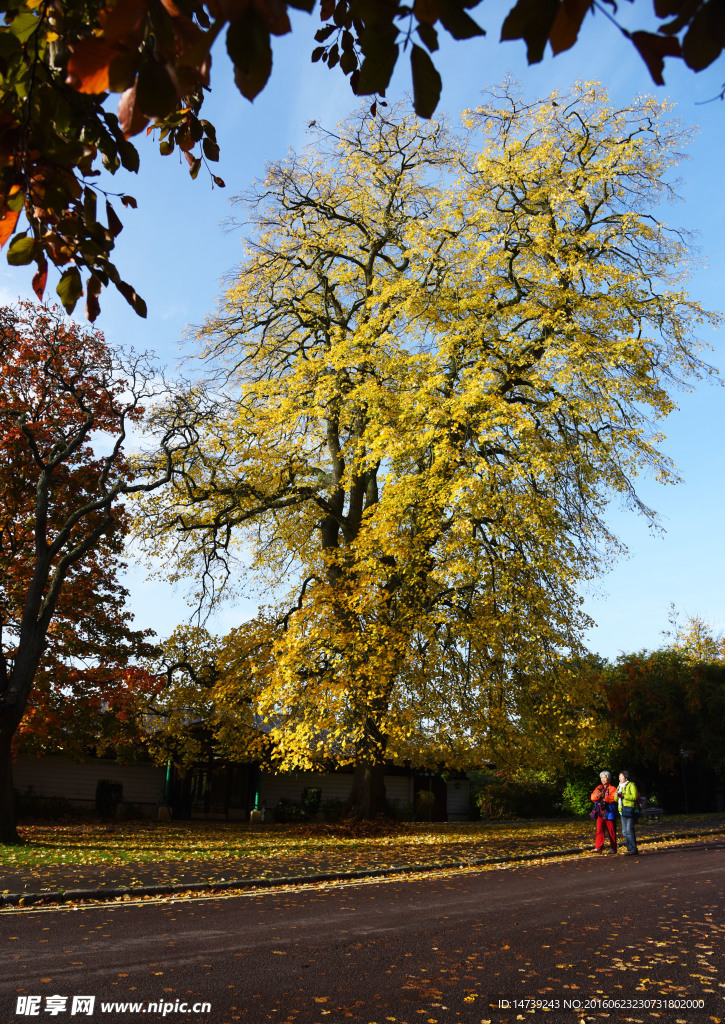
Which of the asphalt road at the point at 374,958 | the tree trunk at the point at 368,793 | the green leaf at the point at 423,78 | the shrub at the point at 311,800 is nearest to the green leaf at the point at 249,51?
the green leaf at the point at 423,78

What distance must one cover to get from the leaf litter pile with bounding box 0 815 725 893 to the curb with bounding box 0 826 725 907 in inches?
5.1

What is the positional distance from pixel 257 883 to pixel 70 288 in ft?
34.0

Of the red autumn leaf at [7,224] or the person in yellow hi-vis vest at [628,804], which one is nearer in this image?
the red autumn leaf at [7,224]

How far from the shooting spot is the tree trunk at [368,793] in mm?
22328

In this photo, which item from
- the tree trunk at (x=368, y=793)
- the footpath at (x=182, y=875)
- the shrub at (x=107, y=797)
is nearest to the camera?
the footpath at (x=182, y=875)

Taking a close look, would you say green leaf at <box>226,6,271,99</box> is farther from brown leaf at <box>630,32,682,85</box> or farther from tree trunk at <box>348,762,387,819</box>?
tree trunk at <box>348,762,387,819</box>

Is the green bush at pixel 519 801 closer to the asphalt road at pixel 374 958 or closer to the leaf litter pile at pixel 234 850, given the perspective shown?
the leaf litter pile at pixel 234 850

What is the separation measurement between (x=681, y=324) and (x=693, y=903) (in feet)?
46.5

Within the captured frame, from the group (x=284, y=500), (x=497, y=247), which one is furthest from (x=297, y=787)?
(x=497, y=247)

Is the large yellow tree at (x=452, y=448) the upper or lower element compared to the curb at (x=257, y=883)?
upper

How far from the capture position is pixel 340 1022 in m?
4.71

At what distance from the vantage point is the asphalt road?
5008mm

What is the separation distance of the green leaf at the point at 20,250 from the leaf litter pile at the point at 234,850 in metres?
9.24

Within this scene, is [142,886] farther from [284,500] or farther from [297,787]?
[297,787]
